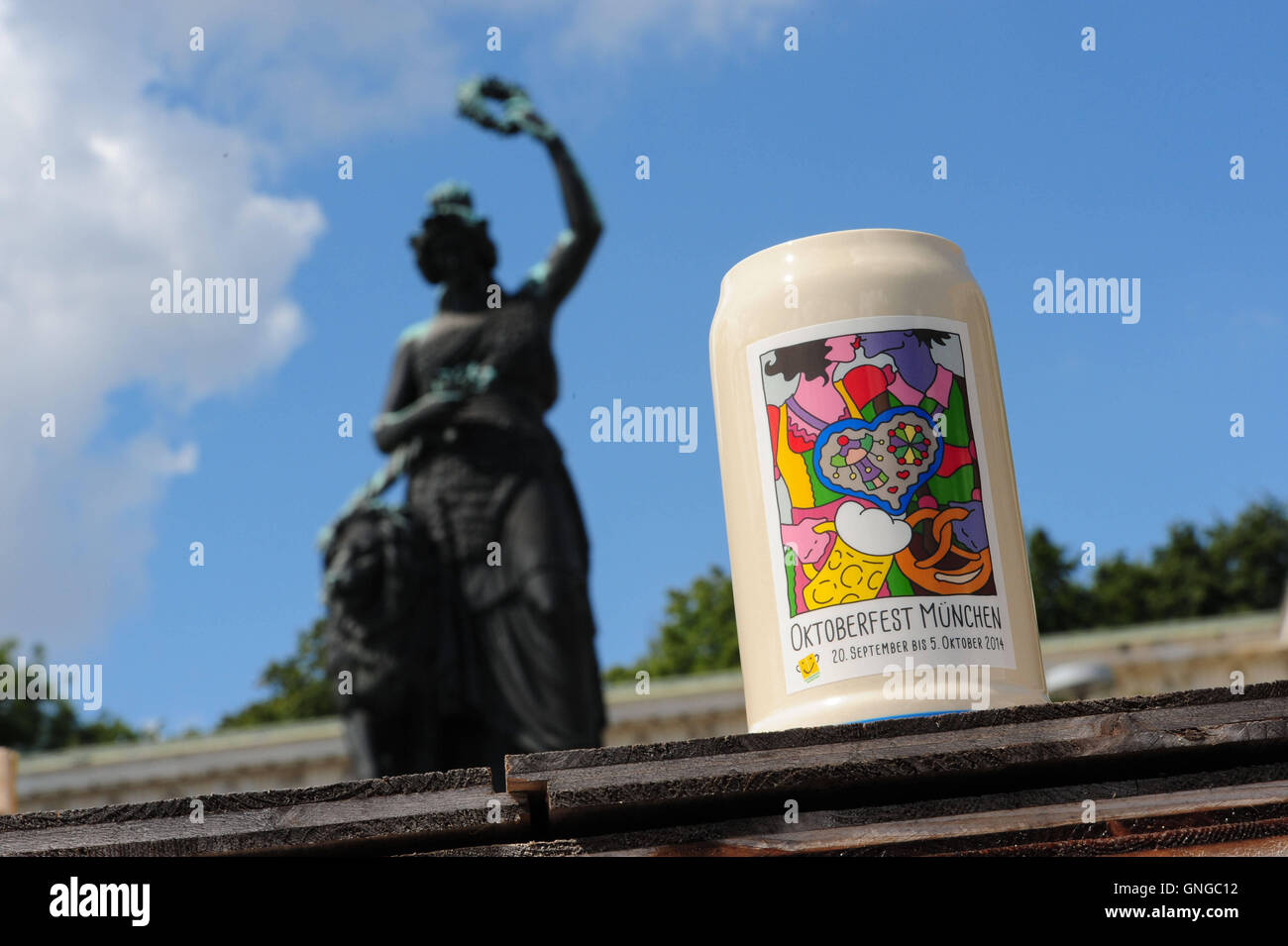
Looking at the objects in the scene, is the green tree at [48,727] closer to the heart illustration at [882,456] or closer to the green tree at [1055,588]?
the green tree at [1055,588]

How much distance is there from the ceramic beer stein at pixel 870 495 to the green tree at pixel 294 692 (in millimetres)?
34838

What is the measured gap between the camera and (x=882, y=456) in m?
1.54

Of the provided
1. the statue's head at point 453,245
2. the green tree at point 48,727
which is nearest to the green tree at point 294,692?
the green tree at point 48,727

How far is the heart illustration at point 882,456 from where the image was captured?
5.01 feet

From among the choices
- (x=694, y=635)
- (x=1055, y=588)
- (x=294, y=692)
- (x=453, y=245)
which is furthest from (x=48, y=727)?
(x=453, y=245)

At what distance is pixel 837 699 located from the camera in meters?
1.53

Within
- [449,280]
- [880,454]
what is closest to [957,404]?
[880,454]

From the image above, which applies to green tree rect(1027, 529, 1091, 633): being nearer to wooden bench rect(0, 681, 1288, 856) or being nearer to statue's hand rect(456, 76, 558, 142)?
statue's hand rect(456, 76, 558, 142)

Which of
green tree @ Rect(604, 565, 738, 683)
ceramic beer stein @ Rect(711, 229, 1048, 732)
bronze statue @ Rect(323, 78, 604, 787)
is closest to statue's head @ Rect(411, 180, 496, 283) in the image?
bronze statue @ Rect(323, 78, 604, 787)

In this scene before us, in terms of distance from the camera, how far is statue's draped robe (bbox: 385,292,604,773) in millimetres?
7910

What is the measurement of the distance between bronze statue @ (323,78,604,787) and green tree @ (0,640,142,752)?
3368cm

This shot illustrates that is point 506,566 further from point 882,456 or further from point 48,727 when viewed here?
point 48,727

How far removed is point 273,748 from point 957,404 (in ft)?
51.4

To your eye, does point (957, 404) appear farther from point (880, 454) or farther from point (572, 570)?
point (572, 570)
